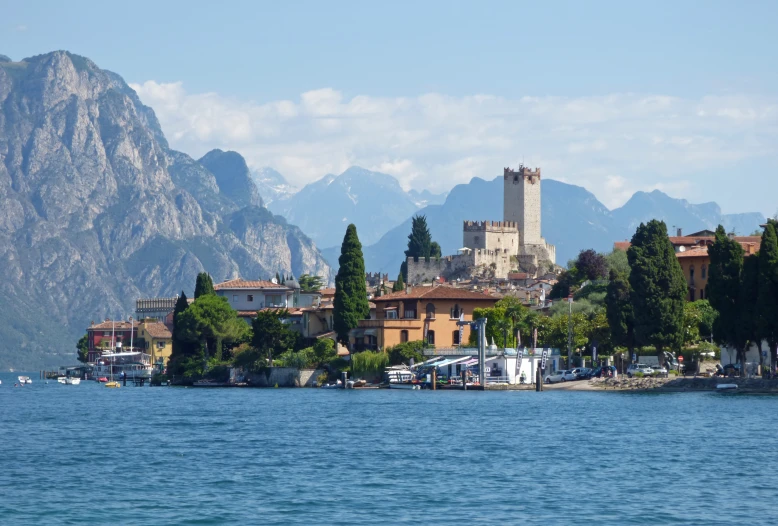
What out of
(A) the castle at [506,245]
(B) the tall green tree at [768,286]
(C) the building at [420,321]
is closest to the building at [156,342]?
(A) the castle at [506,245]

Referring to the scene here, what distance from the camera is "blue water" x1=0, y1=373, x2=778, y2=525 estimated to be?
107ft

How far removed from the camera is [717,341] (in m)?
75.0

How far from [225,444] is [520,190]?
449 ft

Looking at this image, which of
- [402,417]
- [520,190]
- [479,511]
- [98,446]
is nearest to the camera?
[479,511]

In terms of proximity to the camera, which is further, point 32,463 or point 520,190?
point 520,190

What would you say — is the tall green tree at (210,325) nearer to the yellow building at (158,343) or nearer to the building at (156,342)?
the building at (156,342)

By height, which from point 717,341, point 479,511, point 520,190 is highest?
point 520,190

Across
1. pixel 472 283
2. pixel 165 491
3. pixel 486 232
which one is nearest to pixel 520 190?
pixel 486 232

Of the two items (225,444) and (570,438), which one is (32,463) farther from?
(570,438)

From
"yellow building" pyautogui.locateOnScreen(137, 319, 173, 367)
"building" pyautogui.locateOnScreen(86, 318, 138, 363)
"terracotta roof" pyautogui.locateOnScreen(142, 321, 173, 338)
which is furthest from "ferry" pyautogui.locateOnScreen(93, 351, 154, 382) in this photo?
"building" pyautogui.locateOnScreen(86, 318, 138, 363)

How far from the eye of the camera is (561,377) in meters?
85.4

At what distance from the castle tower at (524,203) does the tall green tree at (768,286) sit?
109m

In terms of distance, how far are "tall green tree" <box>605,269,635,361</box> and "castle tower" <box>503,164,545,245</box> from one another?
A: 9807 cm

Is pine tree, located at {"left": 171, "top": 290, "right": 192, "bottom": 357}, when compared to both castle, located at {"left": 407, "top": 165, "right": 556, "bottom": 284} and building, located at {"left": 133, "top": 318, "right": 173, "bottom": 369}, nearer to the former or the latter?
building, located at {"left": 133, "top": 318, "right": 173, "bottom": 369}
